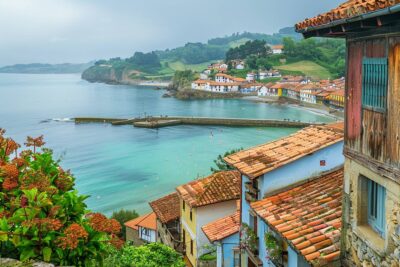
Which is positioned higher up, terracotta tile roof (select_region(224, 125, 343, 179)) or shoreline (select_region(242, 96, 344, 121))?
terracotta tile roof (select_region(224, 125, 343, 179))

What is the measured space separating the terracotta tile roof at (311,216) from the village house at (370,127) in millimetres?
436

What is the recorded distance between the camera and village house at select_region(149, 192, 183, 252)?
906 inches

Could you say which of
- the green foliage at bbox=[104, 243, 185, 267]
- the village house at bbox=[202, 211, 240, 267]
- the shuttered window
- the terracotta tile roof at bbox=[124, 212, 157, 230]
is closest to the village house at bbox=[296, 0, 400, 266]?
the shuttered window

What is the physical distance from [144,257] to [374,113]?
7.60 meters

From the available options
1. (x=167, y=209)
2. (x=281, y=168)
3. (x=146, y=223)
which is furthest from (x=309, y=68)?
(x=281, y=168)

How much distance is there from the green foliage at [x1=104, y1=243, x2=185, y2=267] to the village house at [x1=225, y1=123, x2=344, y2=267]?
227 centimetres

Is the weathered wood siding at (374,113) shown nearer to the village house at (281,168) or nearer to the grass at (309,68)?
the village house at (281,168)

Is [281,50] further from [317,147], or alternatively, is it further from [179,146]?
[317,147]

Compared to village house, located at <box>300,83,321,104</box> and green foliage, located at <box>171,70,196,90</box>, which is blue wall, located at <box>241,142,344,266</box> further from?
green foliage, located at <box>171,70,196,90</box>

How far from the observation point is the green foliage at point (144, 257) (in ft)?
33.8

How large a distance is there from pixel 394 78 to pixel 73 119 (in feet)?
326

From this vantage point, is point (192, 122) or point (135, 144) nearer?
point (135, 144)

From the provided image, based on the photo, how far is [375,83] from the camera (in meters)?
5.91

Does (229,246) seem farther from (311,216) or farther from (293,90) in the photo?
(293,90)
